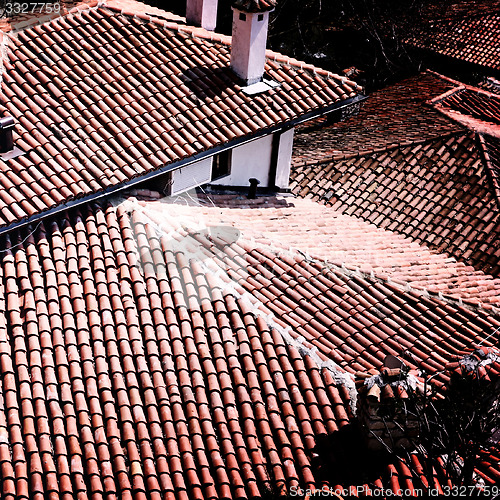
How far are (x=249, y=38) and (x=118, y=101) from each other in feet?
9.07

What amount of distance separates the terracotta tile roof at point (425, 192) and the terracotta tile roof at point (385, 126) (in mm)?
524

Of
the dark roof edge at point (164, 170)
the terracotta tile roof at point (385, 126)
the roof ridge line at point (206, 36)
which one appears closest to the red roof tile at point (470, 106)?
the terracotta tile roof at point (385, 126)

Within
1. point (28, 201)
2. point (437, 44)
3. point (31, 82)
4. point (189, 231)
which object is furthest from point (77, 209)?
point (437, 44)

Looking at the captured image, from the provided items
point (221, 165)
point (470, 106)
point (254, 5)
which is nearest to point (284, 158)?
point (221, 165)

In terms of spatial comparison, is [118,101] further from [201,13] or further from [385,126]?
[385,126]

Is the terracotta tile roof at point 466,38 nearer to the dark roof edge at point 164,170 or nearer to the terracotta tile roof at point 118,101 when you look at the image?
the dark roof edge at point 164,170

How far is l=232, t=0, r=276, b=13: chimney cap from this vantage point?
13.5 metres

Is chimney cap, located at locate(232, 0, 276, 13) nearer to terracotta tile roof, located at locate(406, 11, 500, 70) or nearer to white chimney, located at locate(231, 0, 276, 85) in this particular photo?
white chimney, located at locate(231, 0, 276, 85)

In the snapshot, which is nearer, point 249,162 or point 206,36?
point 249,162

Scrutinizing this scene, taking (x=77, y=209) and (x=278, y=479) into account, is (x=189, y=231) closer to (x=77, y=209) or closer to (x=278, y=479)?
(x=77, y=209)

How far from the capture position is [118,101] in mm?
12789

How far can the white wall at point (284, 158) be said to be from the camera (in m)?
14.8

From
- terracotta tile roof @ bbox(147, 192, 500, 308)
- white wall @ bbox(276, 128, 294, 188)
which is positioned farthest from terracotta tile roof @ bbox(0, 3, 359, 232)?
terracotta tile roof @ bbox(147, 192, 500, 308)

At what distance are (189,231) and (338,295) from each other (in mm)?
2595
